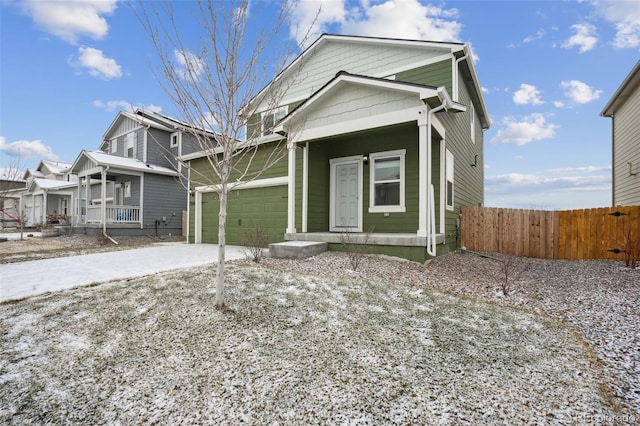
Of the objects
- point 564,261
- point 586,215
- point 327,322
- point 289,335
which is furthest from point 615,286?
point 289,335

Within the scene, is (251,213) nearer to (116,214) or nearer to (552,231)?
(552,231)

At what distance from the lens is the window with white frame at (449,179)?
28.6ft

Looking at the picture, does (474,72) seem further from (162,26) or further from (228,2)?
(162,26)

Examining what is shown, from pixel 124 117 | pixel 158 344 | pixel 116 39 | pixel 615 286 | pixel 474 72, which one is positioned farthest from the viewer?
pixel 124 117

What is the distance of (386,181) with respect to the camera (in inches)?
352

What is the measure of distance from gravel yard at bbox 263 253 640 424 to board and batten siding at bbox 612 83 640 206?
560cm

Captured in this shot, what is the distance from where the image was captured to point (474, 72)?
10422mm

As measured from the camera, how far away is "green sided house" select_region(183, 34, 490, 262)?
723cm

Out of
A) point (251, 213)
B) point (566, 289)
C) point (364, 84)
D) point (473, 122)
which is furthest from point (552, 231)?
point (251, 213)

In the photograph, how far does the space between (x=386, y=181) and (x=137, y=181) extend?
15019 mm

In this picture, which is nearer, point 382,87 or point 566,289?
point 566,289

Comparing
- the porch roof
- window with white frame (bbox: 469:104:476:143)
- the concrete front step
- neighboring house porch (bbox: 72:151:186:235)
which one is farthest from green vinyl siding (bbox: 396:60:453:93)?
the porch roof

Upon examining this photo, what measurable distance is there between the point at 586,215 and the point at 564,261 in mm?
1516

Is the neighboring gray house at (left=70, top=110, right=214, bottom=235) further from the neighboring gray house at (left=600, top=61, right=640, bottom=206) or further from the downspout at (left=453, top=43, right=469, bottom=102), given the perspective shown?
the neighboring gray house at (left=600, top=61, right=640, bottom=206)
